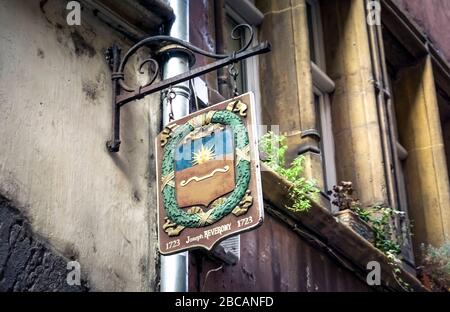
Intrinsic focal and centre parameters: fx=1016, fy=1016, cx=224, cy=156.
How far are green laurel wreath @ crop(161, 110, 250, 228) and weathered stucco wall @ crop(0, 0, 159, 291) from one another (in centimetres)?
32

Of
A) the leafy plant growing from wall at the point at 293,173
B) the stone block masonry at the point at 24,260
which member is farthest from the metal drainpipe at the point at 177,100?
the leafy plant growing from wall at the point at 293,173

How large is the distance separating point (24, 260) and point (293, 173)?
2367mm

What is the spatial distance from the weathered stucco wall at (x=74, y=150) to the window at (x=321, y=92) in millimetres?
2660

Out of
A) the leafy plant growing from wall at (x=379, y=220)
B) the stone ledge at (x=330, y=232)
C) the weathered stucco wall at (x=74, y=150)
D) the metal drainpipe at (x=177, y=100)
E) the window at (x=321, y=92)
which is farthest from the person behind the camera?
the window at (x=321, y=92)

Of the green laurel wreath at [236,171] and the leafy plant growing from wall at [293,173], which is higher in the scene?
the leafy plant growing from wall at [293,173]

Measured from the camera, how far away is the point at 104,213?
4.74 meters

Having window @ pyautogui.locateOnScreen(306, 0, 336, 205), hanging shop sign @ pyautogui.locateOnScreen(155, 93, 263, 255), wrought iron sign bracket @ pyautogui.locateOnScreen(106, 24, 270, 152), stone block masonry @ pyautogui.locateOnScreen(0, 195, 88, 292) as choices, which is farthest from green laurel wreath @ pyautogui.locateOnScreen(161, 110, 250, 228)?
window @ pyautogui.locateOnScreen(306, 0, 336, 205)

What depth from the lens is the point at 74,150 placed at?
185 inches

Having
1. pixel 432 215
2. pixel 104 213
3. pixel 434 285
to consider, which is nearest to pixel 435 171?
pixel 432 215

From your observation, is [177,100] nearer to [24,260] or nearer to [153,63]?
[153,63]

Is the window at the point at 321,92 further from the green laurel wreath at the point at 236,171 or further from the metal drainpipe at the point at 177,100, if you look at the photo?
the green laurel wreath at the point at 236,171

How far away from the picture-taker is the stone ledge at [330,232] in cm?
589

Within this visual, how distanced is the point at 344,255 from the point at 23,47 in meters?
2.89
